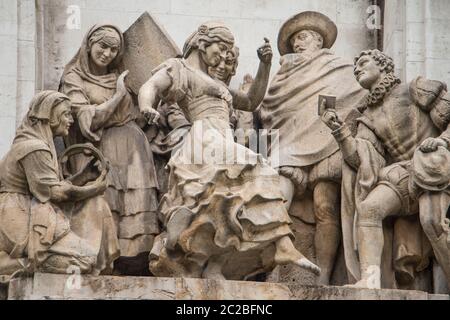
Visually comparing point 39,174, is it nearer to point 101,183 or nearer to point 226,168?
point 101,183

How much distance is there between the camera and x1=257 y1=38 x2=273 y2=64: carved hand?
18500mm

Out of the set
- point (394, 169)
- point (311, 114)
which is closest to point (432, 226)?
point (394, 169)

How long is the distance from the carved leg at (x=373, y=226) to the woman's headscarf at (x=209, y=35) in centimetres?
184

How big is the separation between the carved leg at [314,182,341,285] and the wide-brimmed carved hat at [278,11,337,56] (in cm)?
149

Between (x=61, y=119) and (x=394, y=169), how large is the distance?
282 centimetres

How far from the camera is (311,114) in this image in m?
19.0

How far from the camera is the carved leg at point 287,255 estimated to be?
17.5 metres

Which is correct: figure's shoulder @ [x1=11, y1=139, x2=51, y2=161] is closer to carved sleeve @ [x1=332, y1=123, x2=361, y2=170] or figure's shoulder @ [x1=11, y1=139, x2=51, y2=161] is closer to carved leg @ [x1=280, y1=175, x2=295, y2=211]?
carved leg @ [x1=280, y1=175, x2=295, y2=211]

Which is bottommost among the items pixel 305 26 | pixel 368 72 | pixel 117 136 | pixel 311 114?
pixel 117 136

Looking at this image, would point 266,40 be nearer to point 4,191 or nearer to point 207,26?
point 207,26

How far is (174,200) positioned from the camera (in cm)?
1773

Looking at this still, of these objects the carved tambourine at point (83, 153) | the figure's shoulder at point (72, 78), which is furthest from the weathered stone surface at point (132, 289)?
the figure's shoulder at point (72, 78)

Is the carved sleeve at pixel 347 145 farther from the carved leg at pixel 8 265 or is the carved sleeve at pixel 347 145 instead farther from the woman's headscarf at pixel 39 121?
the carved leg at pixel 8 265
